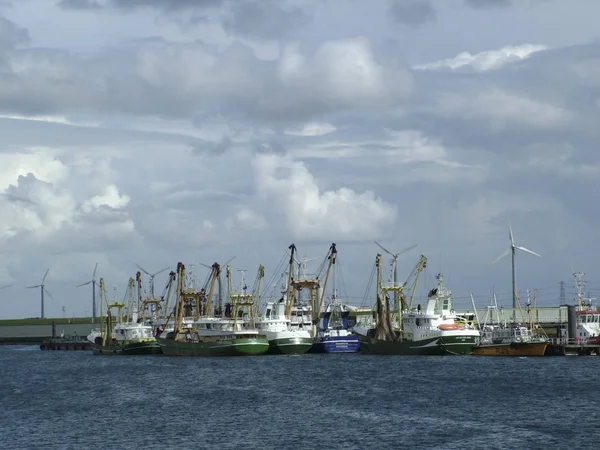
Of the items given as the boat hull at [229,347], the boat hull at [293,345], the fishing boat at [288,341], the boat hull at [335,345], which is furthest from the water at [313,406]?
the boat hull at [335,345]

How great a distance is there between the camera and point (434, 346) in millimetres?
171125

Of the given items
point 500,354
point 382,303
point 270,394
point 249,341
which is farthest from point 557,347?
point 270,394

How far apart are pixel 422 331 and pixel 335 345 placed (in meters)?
23.7

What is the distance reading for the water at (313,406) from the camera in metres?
78.8

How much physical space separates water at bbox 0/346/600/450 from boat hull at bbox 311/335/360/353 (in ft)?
120

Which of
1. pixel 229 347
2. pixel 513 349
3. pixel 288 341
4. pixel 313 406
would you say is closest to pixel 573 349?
pixel 513 349

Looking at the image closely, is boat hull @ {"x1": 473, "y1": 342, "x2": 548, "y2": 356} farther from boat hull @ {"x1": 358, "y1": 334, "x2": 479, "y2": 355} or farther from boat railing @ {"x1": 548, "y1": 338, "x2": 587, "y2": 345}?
boat railing @ {"x1": 548, "y1": 338, "x2": 587, "y2": 345}

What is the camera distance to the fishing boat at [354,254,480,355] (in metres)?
170

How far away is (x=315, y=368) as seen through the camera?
150m

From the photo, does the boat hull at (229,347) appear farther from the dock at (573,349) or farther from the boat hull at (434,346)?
the dock at (573,349)

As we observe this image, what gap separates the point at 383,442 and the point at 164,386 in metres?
53.5

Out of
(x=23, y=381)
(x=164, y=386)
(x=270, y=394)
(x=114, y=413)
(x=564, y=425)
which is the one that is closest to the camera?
(x=564, y=425)

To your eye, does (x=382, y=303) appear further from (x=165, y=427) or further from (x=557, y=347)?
(x=165, y=427)

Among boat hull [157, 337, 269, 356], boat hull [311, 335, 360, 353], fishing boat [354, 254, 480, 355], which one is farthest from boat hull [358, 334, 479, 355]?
boat hull [157, 337, 269, 356]
